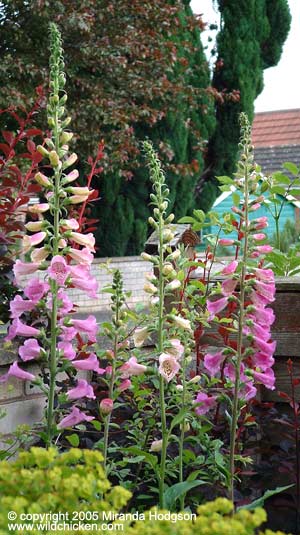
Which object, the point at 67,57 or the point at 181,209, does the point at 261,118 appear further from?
the point at 67,57

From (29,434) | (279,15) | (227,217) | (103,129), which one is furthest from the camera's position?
(279,15)

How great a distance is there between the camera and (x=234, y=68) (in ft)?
53.4

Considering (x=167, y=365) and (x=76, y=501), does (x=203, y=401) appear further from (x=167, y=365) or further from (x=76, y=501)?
(x=76, y=501)

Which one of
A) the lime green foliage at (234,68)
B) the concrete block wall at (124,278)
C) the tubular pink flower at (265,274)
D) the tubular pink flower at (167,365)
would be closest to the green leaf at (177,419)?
the tubular pink flower at (167,365)

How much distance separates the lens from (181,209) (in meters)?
14.7

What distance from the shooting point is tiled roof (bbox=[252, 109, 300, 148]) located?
27172 mm

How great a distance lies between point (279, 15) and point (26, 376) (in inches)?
635

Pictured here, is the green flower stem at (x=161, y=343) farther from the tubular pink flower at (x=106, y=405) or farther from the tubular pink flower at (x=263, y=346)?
the tubular pink flower at (x=263, y=346)

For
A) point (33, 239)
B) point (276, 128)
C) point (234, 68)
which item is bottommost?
point (33, 239)

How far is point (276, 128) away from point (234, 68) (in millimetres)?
11938

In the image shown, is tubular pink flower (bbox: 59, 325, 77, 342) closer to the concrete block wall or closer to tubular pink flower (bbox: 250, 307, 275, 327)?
tubular pink flower (bbox: 250, 307, 275, 327)

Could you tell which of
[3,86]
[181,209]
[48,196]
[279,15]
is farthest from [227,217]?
[279,15]


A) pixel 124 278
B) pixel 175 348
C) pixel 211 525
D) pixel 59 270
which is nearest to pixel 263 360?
pixel 175 348

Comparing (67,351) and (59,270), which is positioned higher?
(59,270)
